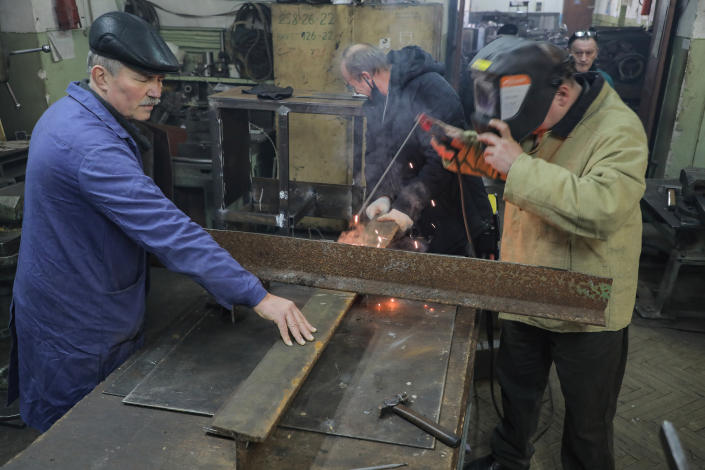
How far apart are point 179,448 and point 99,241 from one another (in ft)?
2.27

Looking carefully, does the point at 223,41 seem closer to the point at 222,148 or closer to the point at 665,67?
the point at 222,148

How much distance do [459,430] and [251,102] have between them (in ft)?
9.37

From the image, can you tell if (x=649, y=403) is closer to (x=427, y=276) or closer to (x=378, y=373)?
(x=427, y=276)

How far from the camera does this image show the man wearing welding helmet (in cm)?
176

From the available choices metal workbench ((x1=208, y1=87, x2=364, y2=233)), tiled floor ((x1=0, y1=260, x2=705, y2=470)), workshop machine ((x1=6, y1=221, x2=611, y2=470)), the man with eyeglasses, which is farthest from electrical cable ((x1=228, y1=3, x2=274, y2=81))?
workshop machine ((x1=6, y1=221, x2=611, y2=470))

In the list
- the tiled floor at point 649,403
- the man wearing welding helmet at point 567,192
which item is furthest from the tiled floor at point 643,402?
the man wearing welding helmet at point 567,192

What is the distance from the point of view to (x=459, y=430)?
1.53 m

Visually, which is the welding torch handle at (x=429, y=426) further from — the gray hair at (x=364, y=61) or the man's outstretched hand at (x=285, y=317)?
the gray hair at (x=364, y=61)

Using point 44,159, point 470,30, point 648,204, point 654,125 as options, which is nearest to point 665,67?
point 654,125

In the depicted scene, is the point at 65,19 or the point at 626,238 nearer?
the point at 626,238

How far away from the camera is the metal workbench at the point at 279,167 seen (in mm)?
3807

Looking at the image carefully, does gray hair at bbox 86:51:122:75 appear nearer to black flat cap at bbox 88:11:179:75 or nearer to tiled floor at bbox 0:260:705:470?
black flat cap at bbox 88:11:179:75

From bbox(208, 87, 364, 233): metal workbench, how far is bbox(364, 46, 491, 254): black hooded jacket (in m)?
0.57

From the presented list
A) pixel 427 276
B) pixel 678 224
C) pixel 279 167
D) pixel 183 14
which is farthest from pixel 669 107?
pixel 183 14
